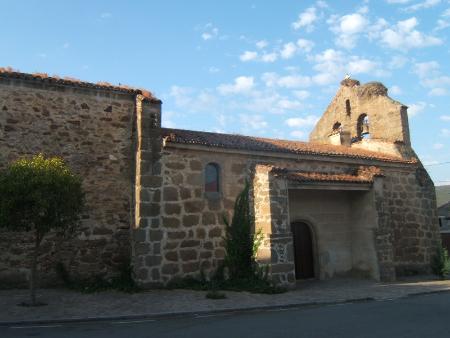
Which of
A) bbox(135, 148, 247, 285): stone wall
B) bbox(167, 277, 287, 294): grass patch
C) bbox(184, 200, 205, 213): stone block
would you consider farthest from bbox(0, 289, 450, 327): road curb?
bbox(184, 200, 205, 213): stone block

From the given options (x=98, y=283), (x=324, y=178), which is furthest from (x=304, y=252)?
(x=98, y=283)

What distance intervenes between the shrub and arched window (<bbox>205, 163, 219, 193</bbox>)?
33.8 ft

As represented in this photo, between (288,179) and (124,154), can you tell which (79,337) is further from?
(288,179)

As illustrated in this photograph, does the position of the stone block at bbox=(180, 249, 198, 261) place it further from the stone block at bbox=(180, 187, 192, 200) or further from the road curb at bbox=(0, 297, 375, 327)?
the road curb at bbox=(0, 297, 375, 327)

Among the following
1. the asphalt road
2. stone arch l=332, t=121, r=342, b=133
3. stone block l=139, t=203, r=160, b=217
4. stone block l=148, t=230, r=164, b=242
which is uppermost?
stone arch l=332, t=121, r=342, b=133

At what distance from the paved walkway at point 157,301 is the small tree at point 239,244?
3.89 feet

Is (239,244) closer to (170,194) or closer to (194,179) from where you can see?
(194,179)

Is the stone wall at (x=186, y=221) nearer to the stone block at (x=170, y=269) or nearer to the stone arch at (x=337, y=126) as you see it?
the stone block at (x=170, y=269)

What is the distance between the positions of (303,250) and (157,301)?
672 cm

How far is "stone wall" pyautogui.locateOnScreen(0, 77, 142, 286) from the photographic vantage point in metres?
11.5

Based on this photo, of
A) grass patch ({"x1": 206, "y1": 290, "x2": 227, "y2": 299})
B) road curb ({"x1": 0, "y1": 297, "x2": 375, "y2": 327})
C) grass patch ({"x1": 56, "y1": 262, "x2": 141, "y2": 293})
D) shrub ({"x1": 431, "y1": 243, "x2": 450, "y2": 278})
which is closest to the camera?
road curb ({"x1": 0, "y1": 297, "x2": 375, "y2": 327})

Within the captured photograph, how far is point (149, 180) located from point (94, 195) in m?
1.68

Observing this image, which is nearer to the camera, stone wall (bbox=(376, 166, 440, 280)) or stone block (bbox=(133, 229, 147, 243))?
stone block (bbox=(133, 229, 147, 243))

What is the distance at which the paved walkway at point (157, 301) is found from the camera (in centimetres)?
890
